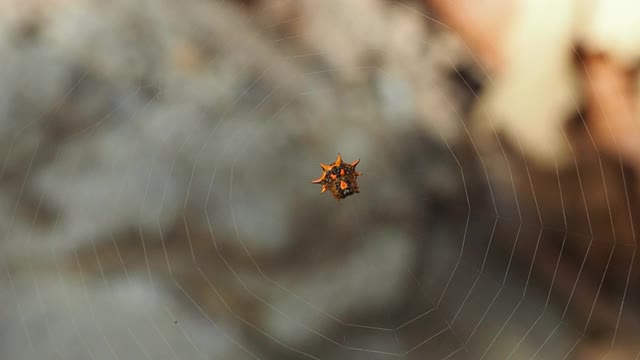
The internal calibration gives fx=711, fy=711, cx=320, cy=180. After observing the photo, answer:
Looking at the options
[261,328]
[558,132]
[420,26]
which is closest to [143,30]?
[420,26]

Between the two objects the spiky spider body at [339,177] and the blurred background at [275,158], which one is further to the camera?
the spiky spider body at [339,177]

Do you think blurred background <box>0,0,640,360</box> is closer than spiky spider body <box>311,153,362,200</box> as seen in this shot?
Yes

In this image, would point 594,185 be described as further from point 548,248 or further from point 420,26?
point 420,26

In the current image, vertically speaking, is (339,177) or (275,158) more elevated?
(275,158)
